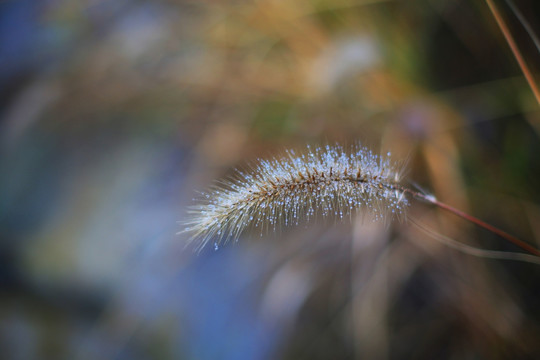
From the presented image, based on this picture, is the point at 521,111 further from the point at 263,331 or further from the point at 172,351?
the point at 172,351

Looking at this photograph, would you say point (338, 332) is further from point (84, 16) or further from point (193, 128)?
point (84, 16)

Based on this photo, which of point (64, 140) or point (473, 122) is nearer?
point (473, 122)

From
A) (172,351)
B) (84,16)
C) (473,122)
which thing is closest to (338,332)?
(172,351)

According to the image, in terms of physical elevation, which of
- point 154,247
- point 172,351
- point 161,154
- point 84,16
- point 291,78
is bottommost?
point 172,351

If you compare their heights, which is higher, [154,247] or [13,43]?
[13,43]

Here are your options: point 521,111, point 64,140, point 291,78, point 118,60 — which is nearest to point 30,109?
point 64,140

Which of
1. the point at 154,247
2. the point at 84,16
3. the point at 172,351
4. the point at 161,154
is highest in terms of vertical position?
the point at 84,16
